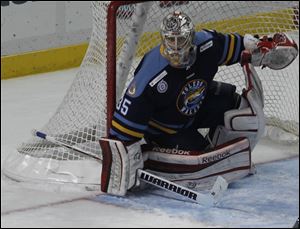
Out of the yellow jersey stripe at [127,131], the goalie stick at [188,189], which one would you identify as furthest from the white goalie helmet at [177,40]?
the goalie stick at [188,189]

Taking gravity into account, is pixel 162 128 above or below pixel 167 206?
above

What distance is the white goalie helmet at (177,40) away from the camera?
326 cm

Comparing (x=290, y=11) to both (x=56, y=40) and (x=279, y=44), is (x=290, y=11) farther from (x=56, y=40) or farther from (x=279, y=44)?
(x=56, y=40)

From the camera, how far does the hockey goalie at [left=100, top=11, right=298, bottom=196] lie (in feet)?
10.8

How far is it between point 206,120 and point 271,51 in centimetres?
31

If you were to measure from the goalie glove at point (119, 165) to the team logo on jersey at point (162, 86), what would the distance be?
0.59ft

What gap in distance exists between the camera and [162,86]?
330cm

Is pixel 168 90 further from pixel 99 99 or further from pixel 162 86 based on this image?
pixel 99 99

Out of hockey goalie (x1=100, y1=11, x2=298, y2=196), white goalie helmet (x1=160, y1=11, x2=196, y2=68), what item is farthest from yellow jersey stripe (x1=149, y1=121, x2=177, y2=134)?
white goalie helmet (x1=160, y1=11, x2=196, y2=68)

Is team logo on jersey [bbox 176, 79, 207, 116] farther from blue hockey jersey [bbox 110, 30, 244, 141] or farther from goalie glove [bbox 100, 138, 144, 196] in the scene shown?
goalie glove [bbox 100, 138, 144, 196]

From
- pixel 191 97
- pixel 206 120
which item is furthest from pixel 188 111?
pixel 206 120

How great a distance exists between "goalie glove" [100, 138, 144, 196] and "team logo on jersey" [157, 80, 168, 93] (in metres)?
0.18

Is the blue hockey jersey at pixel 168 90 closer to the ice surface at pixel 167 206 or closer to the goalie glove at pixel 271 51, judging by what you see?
the goalie glove at pixel 271 51

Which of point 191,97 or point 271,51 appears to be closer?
point 191,97
